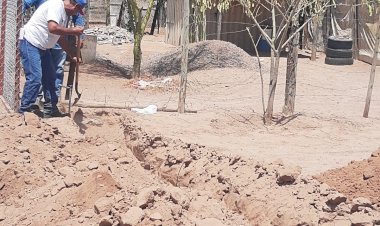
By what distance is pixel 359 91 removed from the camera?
14008 mm

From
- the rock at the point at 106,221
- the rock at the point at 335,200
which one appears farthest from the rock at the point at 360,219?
the rock at the point at 106,221

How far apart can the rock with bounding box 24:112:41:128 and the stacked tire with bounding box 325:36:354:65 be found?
11.8 meters

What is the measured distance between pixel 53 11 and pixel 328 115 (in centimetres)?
462

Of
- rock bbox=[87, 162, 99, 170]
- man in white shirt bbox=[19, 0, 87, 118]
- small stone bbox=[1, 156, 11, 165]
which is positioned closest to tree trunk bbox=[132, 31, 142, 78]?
man in white shirt bbox=[19, 0, 87, 118]

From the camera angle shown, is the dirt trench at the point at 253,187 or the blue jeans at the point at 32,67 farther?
the blue jeans at the point at 32,67

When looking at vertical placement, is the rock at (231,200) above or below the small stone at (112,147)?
above

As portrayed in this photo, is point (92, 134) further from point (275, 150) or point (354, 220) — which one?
point (354, 220)

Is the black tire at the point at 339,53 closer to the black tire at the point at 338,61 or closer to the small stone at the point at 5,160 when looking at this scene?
the black tire at the point at 338,61

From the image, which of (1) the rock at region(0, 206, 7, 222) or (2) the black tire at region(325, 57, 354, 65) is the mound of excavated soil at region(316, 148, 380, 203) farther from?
(2) the black tire at region(325, 57, 354, 65)

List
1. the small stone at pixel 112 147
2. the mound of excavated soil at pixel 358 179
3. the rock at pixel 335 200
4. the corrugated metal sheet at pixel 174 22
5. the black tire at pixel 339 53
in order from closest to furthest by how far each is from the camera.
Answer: the rock at pixel 335 200 < the mound of excavated soil at pixel 358 179 < the small stone at pixel 112 147 < the black tire at pixel 339 53 < the corrugated metal sheet at pixel 174 22

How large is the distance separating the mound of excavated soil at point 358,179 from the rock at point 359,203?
297 millimetres

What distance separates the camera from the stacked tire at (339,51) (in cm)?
Result: 1823

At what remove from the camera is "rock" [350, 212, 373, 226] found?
472 centimetres

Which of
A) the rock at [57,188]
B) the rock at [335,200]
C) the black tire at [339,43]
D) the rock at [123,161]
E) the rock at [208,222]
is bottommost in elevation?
the rock at [57,188]
